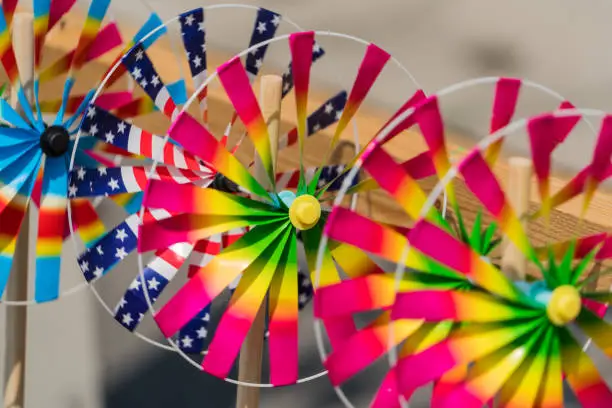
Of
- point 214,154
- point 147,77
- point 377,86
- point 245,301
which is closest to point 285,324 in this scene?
point 245,301

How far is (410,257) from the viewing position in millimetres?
641

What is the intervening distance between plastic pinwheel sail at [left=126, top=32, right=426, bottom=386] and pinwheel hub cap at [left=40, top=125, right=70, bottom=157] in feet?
0.59

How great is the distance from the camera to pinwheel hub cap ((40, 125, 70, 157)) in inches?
35.0

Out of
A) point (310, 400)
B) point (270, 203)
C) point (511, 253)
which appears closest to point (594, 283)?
point (511, 253)

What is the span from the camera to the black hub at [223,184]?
806mm

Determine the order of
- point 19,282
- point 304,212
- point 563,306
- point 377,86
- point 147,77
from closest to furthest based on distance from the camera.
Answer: point 563,306 → point 304,212 → point 147,77 → point 19,282 → point 377,86

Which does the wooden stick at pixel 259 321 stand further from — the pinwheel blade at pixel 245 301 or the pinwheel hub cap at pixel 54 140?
the pinwheel hub cap at pixel 54 140

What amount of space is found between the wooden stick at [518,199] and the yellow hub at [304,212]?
0.16 m

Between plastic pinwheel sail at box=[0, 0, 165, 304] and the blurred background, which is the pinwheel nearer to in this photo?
plastic pinwheel sail at box=[0, 0, 165, 304]

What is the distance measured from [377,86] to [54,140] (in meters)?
0.48

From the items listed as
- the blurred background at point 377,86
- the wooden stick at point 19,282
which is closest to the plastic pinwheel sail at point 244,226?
the wooden stick at point 19,282

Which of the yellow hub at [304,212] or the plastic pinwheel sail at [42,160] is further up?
the plastic pinwheel sail at [42,160]

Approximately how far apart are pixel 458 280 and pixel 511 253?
1.6 inches

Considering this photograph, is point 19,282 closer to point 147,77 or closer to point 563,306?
point 147,77
